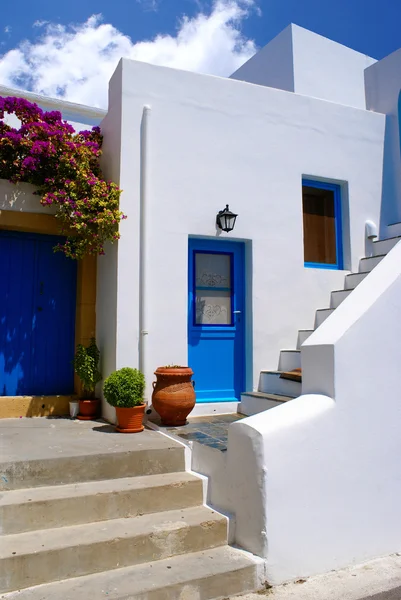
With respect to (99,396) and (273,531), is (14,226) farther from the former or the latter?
(273,531)

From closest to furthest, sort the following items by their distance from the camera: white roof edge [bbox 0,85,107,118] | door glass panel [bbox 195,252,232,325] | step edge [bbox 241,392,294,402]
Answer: step edge [bbox 241,392,294,402], door glass panel [bbox 195,252,232,325], white roof edge [bbox 0,85,107,118]

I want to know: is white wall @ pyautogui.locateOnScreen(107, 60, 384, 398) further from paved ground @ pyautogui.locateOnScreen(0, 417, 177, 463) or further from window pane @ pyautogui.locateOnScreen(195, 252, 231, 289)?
paved ground @ pyautogui.locateOnScreen(0, 417, 177, 463)

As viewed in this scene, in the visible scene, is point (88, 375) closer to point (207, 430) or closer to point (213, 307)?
point (207, 430)

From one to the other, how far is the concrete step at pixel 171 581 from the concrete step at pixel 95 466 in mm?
884

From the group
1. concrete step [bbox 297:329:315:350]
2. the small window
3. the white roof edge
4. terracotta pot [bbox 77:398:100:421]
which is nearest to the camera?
terracotta pot [bbox 77:398:100:421]

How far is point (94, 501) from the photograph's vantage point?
145 inches

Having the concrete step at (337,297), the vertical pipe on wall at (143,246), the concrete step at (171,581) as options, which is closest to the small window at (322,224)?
the concrete step at (337,297)

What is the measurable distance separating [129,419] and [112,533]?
1758 mm

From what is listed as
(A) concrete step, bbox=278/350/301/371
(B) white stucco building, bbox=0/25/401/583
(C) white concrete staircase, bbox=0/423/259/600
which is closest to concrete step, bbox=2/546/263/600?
(C) white concrete staircase, bbox=0/423/259/600

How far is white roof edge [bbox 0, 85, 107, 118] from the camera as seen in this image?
9594mm

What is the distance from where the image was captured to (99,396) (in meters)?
6.22

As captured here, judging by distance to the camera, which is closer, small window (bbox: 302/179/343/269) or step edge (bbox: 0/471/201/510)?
step edge (bbox: 0/471/201/510)

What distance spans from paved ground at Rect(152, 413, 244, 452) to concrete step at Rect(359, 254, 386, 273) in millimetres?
2981

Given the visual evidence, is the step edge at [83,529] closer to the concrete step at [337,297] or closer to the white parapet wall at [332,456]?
the white parapet wall at [332,456]
